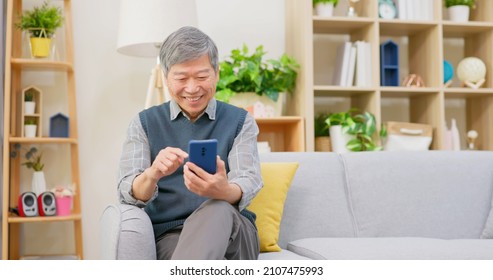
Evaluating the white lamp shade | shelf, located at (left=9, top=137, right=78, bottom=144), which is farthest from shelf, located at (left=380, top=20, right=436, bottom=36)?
shelf, located at (left=9, top=137, right=78, bottom=144)

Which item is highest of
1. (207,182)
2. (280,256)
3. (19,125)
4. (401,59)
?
(401,59)

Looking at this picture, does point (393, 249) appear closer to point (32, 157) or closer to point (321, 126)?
point (321, 126)

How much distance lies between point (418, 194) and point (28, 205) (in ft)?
6.10

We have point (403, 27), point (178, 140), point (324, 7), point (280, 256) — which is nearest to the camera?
point (178, 140)

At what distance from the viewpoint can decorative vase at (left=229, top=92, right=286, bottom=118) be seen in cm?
342

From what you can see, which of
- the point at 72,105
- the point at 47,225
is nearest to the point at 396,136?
the point at 72,105

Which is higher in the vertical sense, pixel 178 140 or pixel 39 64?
pixel 39 64

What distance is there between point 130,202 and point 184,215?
0.16 m

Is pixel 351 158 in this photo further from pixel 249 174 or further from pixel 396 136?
pixel 396 136

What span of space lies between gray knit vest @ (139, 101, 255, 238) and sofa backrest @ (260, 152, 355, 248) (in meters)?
0.38

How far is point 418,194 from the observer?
251 centimetres

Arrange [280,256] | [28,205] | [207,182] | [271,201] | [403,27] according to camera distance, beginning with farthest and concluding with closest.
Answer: [403,27] → [28,205] → [271,201] → [280,256] → [207,182]

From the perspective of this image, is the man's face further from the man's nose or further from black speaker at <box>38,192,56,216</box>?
black speaker at <box>38,192,56,216</box>

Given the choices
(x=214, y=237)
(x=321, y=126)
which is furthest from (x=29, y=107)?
(x=214, y=237)
